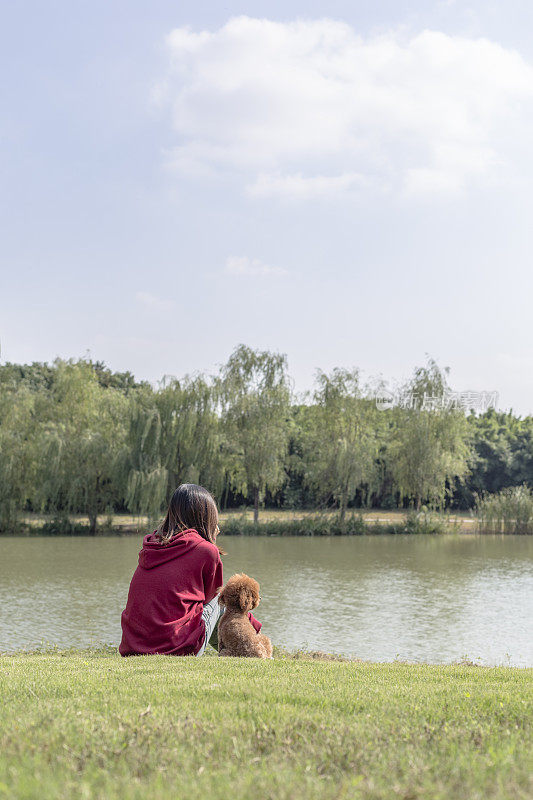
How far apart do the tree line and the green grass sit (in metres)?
21.8

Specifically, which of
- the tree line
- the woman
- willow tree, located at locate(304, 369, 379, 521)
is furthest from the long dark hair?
willow tree, located at locate(304, 369, 379, 521)

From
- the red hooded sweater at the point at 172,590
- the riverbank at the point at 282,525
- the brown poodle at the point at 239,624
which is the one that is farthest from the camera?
the riverbank at the point at 282,525

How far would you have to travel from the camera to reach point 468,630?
36.0ft

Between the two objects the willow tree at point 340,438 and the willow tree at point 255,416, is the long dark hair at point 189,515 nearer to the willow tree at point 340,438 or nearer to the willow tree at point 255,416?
the willow tree at point 255,416

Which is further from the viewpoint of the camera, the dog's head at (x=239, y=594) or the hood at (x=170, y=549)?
the dog's head at (x=239, y=594)

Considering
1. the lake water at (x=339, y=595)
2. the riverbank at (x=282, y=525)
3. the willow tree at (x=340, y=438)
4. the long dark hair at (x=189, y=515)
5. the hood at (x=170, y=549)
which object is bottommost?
the lake water at (x=339, y=595)

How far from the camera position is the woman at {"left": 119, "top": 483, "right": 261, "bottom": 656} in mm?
4945

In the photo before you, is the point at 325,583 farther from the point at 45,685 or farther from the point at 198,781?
the point at 198,781

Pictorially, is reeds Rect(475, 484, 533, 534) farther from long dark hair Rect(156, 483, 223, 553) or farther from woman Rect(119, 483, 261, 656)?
long dark hair Rect(156, 483, 223, 553)

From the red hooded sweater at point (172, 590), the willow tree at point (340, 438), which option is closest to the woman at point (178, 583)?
the red hooded sweater at point (172, 590)

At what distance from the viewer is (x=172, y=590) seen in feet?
16.1

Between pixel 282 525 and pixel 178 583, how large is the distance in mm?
23849

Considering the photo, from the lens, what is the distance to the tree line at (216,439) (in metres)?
26.2

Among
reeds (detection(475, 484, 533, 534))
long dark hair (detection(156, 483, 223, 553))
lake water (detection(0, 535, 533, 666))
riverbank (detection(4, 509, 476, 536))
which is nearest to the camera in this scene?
long dark hair (detection(156, 483, 223, 553))
